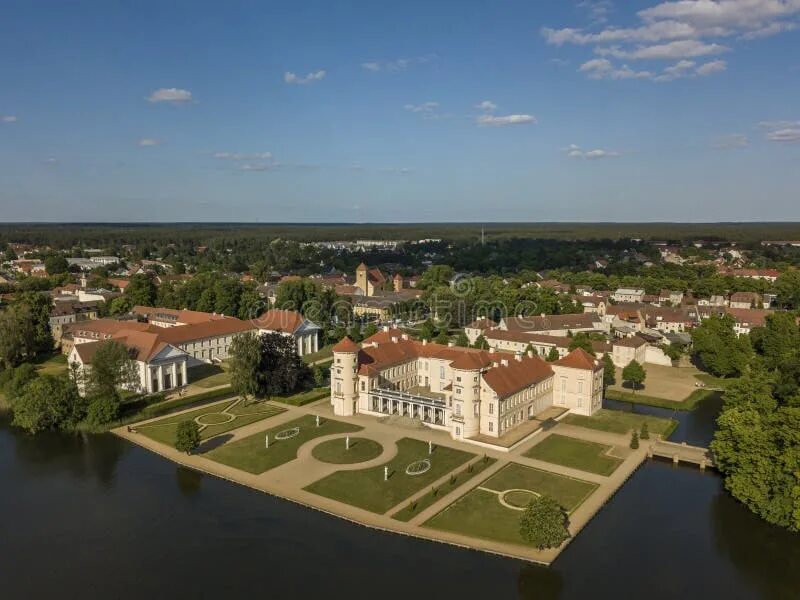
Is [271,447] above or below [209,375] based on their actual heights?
below

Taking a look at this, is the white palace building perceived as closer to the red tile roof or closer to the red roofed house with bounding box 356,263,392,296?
the red tile roof

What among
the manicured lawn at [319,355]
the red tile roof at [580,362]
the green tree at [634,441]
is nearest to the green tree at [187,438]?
the manicured lawn at [319,355]

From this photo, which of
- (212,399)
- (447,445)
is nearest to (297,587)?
(447,445)

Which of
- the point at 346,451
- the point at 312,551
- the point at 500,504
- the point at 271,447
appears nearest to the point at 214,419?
the point at 271,447

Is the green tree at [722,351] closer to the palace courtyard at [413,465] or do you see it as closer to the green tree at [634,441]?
the palace courtyard at [413,465]

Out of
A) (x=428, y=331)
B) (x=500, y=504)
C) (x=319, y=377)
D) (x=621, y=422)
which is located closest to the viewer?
(x=500, y=504)

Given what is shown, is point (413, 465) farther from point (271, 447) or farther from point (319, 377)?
point (319, 377)
